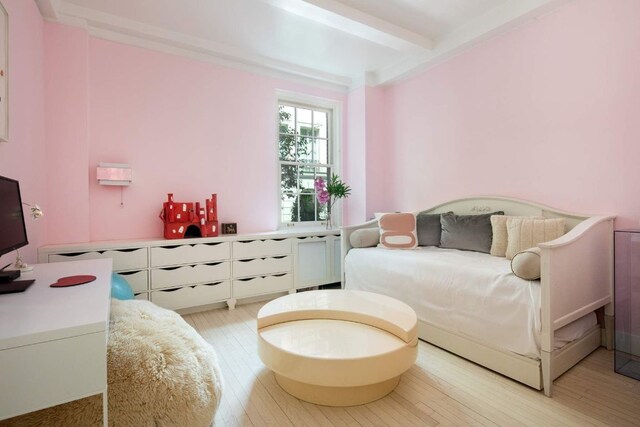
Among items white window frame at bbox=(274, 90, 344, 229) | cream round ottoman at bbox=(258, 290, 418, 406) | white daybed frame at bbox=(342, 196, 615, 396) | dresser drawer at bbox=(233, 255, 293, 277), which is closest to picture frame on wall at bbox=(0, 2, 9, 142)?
cream round ottoman at bbox=(258, 290, 418, 406)

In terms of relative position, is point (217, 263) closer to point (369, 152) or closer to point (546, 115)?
point (369, 152)

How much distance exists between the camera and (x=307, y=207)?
4059 mm

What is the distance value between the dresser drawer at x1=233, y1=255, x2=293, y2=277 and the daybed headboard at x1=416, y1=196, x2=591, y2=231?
5.33ft

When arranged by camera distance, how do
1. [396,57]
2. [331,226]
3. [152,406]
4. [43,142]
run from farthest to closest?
[331,226]
[396,57]
[43,142]
[152,406]

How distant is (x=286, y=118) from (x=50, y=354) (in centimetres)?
348

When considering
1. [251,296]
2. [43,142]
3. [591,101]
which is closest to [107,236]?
[43,142]

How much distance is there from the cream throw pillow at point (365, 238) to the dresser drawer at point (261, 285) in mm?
818

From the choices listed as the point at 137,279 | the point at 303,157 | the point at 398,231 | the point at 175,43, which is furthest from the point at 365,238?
the point at 175,43

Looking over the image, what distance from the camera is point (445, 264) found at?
7.32 ft

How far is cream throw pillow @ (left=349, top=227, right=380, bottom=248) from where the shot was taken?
10.3 ft

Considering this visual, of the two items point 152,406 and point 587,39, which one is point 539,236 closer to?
point 587,39

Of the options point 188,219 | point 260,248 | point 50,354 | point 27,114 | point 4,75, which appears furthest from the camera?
point 260,248

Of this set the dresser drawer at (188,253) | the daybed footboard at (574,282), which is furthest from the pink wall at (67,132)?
the daybed footboard at (574,282)

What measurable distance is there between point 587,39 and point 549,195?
3.74ft
